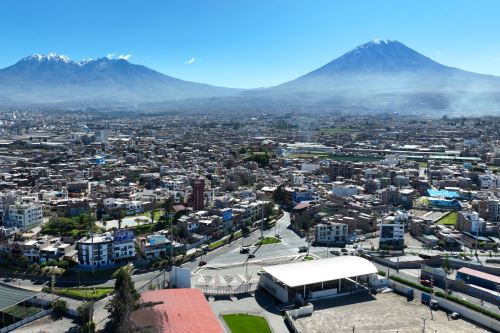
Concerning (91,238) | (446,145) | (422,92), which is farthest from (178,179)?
(422,92)

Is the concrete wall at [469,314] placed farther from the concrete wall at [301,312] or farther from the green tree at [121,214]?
the green tree at [121,214]

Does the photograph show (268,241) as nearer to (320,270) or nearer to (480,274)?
(320,270)

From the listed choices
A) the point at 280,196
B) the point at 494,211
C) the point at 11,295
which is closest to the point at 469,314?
the point at 494,211

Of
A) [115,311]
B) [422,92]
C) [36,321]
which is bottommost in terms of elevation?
[36,321]

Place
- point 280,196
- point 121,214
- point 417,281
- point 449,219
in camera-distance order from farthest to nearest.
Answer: point 280,196
point 449,219
point 121,214
point 417,281

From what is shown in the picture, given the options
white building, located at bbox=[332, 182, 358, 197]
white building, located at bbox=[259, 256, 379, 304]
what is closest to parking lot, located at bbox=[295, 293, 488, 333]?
white building, located at bbox=[259, 256, 379, 304]

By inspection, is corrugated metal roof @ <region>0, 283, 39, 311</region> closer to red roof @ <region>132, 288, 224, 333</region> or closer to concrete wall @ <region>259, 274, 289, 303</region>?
red roof @ <region>132, 288, 224, 333</region>

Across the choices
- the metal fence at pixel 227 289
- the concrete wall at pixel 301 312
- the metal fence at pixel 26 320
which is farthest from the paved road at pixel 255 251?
the metal fence at pixel 26 320

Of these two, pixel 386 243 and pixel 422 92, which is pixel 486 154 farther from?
pixel 422 92
